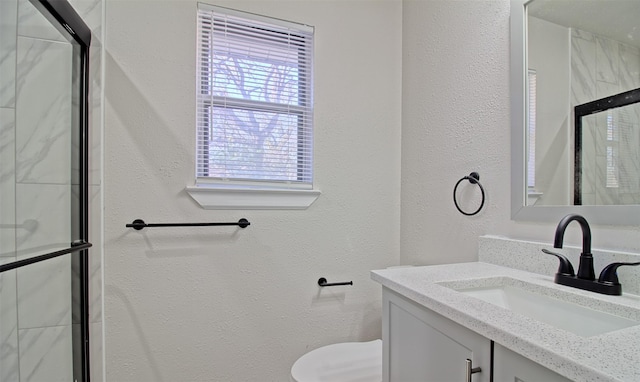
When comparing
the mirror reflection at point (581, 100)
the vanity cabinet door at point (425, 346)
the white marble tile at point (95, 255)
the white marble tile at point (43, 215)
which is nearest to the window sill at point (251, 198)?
the white marble tile at point (95, 255)

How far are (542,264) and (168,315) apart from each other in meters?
1.63

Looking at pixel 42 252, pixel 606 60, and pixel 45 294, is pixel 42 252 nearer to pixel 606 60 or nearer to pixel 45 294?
pixel 45 294

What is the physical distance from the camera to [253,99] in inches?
68.0

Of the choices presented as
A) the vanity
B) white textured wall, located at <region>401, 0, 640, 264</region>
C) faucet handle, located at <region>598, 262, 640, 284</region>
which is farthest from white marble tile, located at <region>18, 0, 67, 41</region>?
faucet handle, located at <region>598, 262, 640, 284</region>

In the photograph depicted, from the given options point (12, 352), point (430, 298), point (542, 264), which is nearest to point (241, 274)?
point (12, 352)

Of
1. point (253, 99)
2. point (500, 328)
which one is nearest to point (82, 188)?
point (253, 99)

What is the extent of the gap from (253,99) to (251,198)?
54 centimetres

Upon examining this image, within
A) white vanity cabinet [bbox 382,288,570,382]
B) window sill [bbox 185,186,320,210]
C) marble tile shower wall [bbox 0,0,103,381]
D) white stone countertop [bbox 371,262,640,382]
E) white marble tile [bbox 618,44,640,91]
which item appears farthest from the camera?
window sill [bbox 185,186,320,210]

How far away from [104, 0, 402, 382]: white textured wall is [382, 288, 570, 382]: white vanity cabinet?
82 cm

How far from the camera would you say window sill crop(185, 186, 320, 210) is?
5.29 ft

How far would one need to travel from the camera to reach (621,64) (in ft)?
3.14

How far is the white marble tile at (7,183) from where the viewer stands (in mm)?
992

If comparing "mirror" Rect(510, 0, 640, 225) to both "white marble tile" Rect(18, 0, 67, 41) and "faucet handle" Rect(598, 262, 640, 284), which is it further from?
"white marble tile" Rect(18, 0, 67, 41)

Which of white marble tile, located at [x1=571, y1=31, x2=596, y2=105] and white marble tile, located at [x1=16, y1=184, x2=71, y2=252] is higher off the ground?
white marble tile, located at [x1=571, y1=31, x2=596, y2=105]
